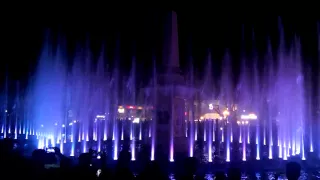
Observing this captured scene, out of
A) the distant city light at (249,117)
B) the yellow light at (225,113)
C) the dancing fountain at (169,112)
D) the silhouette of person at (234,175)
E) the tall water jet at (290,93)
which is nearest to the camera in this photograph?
the silhouette of person at (234,175)

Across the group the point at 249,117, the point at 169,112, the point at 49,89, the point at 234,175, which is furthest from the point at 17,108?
the point at 234,175

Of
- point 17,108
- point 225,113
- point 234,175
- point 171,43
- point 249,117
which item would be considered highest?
point 171,43

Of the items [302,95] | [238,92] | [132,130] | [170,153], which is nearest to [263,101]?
[238,92]

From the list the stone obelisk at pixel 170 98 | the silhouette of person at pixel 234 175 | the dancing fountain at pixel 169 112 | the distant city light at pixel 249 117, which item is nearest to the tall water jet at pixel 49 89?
the dancing fountain at pixel 169 112

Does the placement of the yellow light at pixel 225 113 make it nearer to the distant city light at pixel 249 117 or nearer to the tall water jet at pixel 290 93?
the distant city light at pixel 249 117

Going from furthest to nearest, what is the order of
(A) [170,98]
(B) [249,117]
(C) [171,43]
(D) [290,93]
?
(B) [249,117], (D) [290,93], (C) [171,43], (A) [170,98]

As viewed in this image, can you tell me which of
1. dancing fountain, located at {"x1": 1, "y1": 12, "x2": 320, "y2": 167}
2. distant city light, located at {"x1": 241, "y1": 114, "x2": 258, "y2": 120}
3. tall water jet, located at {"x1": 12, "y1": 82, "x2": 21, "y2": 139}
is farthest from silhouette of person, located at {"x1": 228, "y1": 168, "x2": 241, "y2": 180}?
distant city light, located at {"x1": 241, "y1": 114, "x2": 258, "y2": 120}

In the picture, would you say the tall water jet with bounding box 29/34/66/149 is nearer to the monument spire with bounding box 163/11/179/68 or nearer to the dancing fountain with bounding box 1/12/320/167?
the dancing fountain with bounding box 1/12/320/167

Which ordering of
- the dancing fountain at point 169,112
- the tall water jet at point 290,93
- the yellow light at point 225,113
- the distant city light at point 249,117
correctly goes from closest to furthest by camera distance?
1. the dancing fountain at point 169,112
2. the tall water jet at point 290,93
3. the distant city light at point 249,117
4. the yellow light at point 225,113

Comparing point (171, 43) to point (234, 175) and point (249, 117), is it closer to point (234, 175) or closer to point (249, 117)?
point (234, 175)

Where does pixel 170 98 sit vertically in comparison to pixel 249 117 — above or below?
above

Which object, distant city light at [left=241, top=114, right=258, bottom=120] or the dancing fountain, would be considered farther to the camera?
distant city light at [left=241, top=114, right=258, bottom=120]

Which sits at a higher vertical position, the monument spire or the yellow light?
the monument spire

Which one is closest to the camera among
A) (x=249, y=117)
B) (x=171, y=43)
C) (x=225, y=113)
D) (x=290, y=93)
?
(x=171, y=43)
